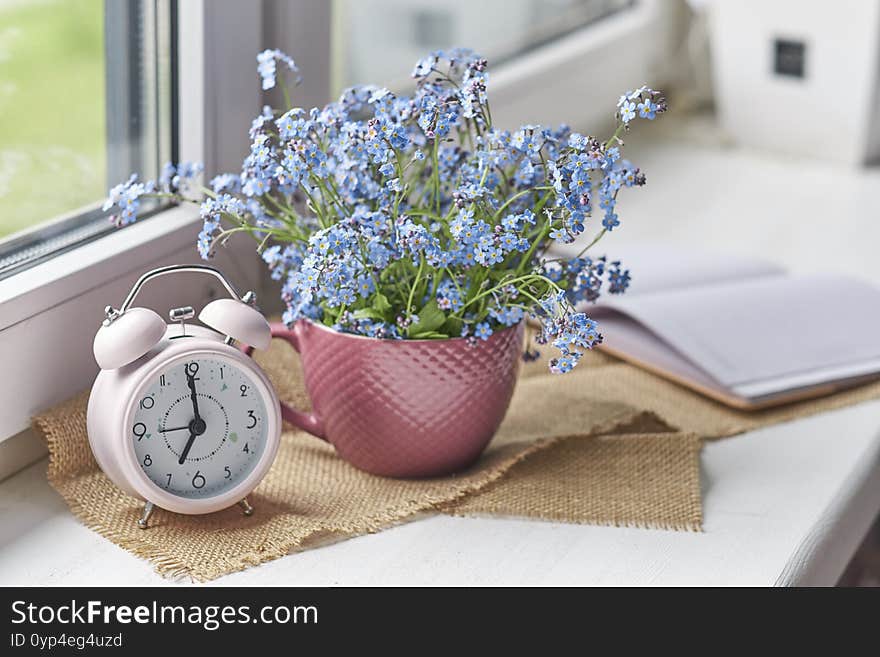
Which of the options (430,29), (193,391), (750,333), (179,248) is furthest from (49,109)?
(430,29)

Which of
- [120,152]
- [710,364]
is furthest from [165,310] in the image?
[710,364]

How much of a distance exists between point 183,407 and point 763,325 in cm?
54

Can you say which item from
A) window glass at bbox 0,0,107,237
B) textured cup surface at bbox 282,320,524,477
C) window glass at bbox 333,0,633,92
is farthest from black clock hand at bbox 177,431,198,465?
window glass at bbox 333,0,633,92

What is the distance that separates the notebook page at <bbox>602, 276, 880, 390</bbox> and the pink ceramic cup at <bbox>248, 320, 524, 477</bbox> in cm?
25

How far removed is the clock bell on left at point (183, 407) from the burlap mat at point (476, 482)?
3cm

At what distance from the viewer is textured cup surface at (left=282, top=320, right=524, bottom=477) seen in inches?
32.1

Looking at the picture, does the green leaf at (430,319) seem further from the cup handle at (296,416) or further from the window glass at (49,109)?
the window glass at (49,109)

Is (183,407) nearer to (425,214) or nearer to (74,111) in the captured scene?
(425,214)

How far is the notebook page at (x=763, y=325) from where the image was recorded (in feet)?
3.45

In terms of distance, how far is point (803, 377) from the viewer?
104 centimetres

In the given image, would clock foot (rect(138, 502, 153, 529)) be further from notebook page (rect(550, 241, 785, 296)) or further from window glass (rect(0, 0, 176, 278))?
notebook page (rect(550, 241, 785, 296))

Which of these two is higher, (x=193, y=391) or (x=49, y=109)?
(x=49, y=109)

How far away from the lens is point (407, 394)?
32.4 inches
